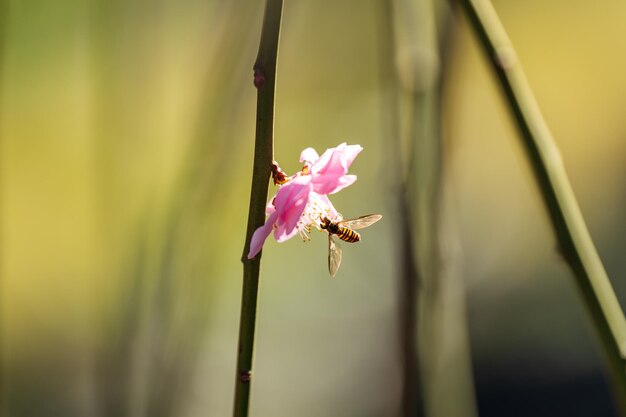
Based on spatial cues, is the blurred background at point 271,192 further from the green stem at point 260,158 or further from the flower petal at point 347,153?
the green stem at point 260,158

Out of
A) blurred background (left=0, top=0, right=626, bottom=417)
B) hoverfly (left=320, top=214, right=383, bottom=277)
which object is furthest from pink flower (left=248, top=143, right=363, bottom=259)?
blurred background (left=0, top=0, right=626, bottom=417)

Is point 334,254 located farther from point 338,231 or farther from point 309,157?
point 309,157

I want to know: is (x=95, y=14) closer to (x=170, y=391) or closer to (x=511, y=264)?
(x=170, y=391)

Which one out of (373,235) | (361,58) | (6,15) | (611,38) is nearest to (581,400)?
(373,235)

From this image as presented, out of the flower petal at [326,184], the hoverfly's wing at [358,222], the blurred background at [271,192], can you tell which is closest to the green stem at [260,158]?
the flower petal at [326,184]

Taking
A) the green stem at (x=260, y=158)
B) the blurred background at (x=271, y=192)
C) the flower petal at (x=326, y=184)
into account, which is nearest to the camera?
the green stem at (x=260, y=158)

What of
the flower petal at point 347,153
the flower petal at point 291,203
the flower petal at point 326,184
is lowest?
the flower petal at point 291,203
